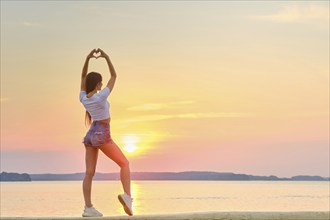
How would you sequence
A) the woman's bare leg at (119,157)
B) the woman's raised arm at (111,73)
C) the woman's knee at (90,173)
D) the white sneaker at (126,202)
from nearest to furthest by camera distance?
the white sneaker at (126,202)
the woman's raised arm at (111,73)
the woman's bare leg at (119,157)
the woman's knee at (90,173)

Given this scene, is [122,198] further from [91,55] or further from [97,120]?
[91,55]

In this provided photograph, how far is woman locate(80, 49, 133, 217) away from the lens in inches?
456

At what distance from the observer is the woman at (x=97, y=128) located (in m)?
11.6

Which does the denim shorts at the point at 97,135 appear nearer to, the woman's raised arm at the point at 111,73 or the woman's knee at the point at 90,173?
the woman's knee at the point at 90,173

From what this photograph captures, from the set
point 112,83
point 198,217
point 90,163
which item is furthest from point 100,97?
point 198,217

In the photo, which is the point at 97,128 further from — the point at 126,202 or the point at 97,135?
the point at 126,202

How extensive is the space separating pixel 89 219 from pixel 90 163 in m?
1.23

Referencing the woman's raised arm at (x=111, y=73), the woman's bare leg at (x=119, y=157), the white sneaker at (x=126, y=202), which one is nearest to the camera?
the white sneaker at (x=126, y=202)

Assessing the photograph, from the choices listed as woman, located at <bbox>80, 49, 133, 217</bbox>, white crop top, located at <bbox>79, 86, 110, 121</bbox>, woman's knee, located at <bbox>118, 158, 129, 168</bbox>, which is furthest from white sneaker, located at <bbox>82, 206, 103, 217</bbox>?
white crop top, located at <bbox>79, 86, 110, 121</bbox>

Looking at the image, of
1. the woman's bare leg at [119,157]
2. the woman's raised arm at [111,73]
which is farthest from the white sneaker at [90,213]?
the woman's raised arm at [111,73]

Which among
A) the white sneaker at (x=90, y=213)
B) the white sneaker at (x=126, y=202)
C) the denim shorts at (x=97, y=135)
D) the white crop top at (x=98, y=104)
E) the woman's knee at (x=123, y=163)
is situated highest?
the white crop top at (x=98, y=104)

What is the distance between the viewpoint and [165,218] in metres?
10.2

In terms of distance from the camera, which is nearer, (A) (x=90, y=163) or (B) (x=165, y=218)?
(B) (x=165, y=218)

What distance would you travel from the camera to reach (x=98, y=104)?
456 inches
